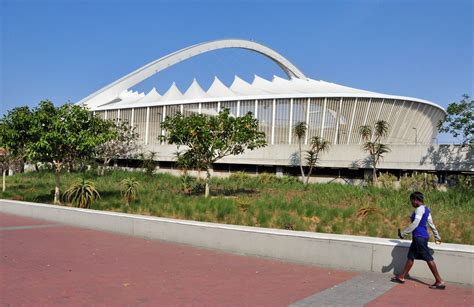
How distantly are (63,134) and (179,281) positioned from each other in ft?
40.2

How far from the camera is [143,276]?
6758 millimetres

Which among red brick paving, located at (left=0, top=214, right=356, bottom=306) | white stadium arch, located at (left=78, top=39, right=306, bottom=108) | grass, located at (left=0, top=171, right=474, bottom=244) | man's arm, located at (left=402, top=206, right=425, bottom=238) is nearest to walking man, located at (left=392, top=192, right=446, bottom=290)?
man's arm, located at (left=402, top=206, right=425, bottom=238)

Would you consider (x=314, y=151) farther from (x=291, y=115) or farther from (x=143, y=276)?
(x=143, y=276)

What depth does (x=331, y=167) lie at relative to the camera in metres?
30.4

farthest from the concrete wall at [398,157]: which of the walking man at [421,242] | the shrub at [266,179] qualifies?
the walking man at [421,242]

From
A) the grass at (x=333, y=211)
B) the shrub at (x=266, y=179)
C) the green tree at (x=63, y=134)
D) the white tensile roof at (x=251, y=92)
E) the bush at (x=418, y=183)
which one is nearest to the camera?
the grass at (x=333, y=211)

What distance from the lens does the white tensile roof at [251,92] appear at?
43.5m

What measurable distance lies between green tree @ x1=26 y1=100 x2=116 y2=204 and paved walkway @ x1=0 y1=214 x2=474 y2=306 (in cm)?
775

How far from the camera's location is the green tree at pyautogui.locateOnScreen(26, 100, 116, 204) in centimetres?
1638

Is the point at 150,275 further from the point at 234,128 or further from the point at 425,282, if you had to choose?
the point at 234,128

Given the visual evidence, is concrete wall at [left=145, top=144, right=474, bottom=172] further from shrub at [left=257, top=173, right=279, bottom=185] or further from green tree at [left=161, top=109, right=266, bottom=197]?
green tree at [left=161, top=109, right=266, bottom=197]

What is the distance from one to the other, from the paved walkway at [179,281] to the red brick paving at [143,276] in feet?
0.05

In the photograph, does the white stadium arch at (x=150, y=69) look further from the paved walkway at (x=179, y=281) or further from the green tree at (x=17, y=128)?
the paved walkway at (x=179, y=281)

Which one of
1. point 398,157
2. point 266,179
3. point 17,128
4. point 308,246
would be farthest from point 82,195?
point 398,157
